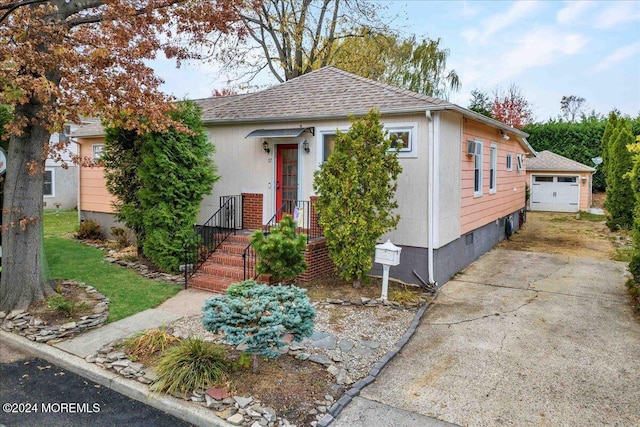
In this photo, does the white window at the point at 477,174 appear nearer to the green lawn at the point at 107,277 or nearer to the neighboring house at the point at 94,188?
the green lawn at the point at 107,277

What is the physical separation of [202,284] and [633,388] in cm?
685

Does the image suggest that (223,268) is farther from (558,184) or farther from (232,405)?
(558,184)

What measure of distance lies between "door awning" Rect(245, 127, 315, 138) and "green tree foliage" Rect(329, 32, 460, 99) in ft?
42.1

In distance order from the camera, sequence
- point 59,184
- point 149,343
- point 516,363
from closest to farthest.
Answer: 1. point 516,363
2. point 149,343
3. point 59,184

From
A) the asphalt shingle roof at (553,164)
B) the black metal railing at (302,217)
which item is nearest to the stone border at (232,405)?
the black metal railing at (302,217)

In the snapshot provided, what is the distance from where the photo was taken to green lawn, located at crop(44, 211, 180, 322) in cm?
753

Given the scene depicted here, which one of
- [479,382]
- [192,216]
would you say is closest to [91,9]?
[192,216]

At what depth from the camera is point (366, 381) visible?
4828 millimetres

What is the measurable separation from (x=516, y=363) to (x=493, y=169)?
8.53 m

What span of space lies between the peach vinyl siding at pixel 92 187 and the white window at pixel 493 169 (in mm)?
11362

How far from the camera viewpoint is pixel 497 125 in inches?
452

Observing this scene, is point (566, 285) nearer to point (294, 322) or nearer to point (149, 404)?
point (294, 322)

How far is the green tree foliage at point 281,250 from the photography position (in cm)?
694

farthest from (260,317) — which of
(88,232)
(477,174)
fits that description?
(88,232)
